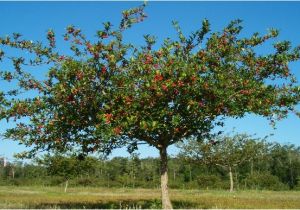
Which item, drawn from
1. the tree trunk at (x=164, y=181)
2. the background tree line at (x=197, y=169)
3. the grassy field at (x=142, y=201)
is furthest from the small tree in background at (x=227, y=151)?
the tree trunk at (x=164, y=181)

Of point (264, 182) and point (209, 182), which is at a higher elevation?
point (209, 182)

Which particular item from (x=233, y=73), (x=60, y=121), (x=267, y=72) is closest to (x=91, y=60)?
(x=60, y=121)

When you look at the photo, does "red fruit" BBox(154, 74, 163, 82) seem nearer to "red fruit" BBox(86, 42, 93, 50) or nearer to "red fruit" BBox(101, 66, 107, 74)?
"red fruit" BBox(101, 66, 107, 74)

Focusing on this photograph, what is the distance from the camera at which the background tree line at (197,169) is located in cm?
6266

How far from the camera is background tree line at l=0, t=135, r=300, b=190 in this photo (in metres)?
62.7

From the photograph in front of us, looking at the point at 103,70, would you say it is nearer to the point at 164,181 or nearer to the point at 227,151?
the point at 164,181

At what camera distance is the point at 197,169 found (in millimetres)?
99000

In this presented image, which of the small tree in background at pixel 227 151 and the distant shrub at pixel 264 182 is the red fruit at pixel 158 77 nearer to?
the small tree in background at pixel 227 151

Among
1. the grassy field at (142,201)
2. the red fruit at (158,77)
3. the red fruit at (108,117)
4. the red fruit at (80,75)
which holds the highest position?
the red fruit at (80,75)

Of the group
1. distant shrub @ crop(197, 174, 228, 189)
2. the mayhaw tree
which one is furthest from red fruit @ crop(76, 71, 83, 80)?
distant shrub @ crop(197, 174, 228, 189)

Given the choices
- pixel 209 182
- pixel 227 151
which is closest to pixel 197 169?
pixel 209 182

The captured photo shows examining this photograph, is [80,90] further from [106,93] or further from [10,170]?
[10,170]

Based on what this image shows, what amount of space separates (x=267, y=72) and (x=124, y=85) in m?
7.73

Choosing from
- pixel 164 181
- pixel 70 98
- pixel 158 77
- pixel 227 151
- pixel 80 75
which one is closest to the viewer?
pixel 158 77
